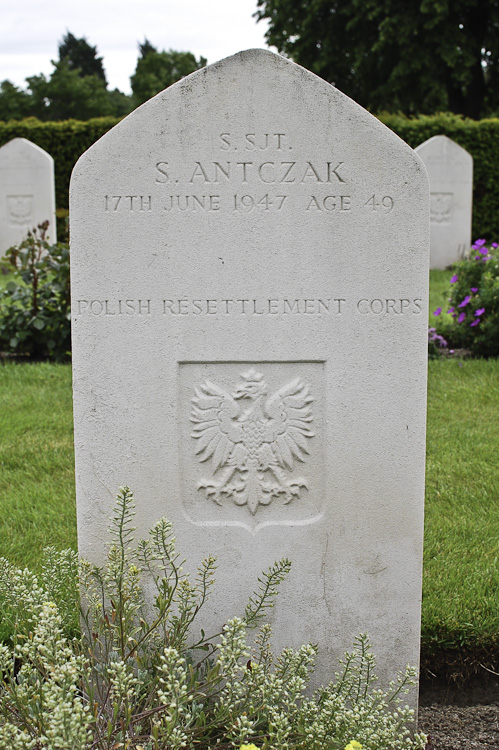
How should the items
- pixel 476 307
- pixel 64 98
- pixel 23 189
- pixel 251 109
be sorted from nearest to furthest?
pixel 251 109 < pixel 476 307 < pixel 23 189 < pixel 64 98

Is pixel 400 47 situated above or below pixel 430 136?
above

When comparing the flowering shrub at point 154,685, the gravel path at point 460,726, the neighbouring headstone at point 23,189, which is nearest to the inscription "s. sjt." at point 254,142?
the flowering shrub at point 154,685

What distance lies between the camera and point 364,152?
6.98 feet

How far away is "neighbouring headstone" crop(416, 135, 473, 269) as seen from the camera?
470 inches

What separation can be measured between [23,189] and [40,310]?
6590 millimetres

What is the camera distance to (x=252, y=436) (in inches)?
91.0

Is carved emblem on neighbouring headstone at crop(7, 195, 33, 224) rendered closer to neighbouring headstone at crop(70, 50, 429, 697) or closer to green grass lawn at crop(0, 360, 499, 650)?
green grass lawn at crop(0, 360, 499, 650)

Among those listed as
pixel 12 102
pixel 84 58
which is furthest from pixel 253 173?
pixel 84 58

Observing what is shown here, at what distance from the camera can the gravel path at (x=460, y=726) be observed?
233 cm

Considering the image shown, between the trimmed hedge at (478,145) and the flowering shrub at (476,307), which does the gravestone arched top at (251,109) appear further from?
the trimmed hedge at (478,145)

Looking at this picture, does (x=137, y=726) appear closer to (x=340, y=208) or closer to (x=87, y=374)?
(x=87, y=374)

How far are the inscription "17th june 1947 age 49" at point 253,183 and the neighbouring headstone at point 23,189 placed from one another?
32.6ft

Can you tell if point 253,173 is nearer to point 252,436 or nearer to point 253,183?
point 253,183

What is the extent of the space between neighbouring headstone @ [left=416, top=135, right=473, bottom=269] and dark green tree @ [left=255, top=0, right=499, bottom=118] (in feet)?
24.5
